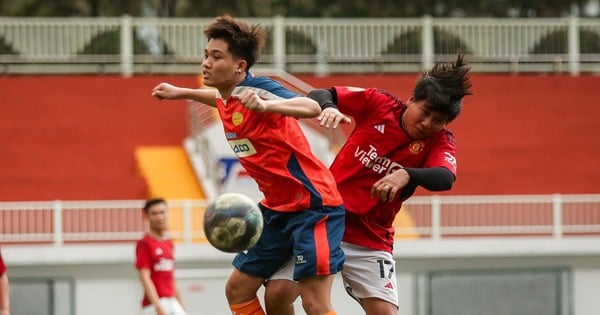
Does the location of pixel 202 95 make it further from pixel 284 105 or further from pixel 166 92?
pixel 284 105

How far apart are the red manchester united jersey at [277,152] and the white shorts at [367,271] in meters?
0.59

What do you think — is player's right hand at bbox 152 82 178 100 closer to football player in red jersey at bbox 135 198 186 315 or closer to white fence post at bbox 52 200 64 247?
football player in red jersey at bbox 135 198 186 315

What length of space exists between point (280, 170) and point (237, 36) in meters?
0.81

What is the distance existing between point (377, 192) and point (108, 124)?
16.0 m

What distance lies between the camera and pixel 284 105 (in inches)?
294

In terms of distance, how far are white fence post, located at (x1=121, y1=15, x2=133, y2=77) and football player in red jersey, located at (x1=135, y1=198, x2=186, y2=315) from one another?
12.6 m

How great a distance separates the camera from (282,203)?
8.03 m

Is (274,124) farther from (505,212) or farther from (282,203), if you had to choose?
(505,212)

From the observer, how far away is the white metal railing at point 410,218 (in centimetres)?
1792

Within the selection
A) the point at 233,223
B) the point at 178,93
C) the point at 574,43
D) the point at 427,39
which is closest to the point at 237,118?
the point at 233,223

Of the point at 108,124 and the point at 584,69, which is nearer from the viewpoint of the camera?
the point at 108,124

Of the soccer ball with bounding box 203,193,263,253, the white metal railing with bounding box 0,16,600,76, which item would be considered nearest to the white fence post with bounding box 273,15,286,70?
the white metal railing with bounding box 0,16,600,76

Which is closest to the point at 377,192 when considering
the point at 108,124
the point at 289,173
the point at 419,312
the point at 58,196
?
the point at 289,173

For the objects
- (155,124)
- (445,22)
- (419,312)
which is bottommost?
(419,312)
